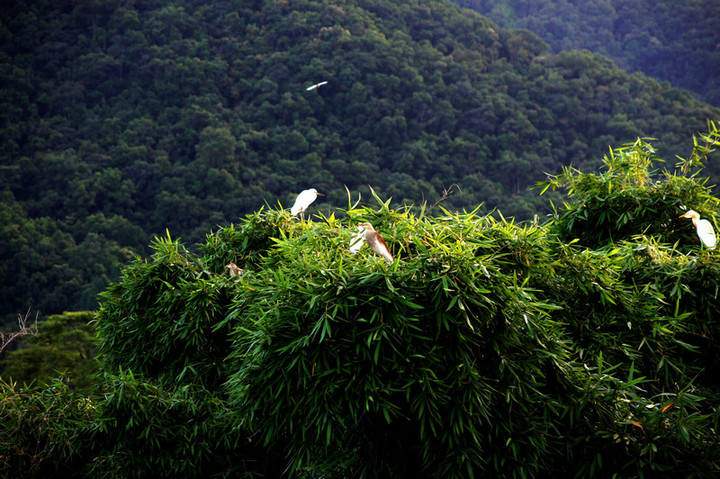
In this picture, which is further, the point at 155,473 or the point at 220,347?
the point at 220,347

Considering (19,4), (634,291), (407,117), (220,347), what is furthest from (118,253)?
Result: (19,4)

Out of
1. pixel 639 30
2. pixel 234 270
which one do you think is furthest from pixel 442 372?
pixel 639 30

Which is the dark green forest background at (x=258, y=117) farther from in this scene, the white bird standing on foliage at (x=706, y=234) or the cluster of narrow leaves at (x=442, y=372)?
the white bird standing on foliage at (x=706, y=234)

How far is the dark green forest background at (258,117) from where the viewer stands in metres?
18.1

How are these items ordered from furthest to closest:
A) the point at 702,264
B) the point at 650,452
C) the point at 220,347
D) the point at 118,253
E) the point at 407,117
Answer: the point at 407,117 → the point at 118,253 → the point at 220,347 → the point at 702,264 → the point at 650,452

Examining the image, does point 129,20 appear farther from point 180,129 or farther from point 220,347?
point 220,347

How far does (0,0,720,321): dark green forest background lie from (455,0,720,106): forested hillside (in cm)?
1037

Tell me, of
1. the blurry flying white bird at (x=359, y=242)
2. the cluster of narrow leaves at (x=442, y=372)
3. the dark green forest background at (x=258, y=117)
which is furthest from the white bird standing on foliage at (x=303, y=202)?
the dark green forest background at (x=258, y=117)

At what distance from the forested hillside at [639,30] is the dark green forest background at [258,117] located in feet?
34.0

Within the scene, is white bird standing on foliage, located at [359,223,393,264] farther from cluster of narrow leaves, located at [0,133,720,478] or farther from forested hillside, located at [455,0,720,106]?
forested hillside, located at [455,0,720,106]

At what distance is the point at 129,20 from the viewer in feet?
85.2

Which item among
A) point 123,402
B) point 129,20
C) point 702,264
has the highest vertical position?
point 702,264

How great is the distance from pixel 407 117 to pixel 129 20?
44.1 ft

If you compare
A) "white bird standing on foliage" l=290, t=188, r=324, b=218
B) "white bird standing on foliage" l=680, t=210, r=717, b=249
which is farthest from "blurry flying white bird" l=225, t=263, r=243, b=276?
"white bird standing on foliage" l=680, t=210, r=717, b=249
